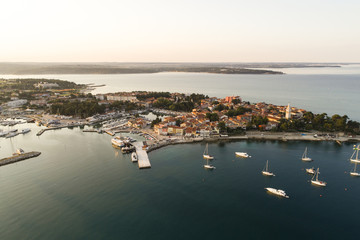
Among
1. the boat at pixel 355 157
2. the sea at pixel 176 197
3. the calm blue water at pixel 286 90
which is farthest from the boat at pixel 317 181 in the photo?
the calm blue water at pixel 286 90

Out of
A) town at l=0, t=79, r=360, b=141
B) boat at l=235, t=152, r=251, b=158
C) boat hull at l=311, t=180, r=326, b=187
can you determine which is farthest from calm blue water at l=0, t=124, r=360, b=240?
town at l=0, t=79, r=360, b=141

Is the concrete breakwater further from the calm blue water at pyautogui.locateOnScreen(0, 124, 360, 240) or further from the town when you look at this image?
the town

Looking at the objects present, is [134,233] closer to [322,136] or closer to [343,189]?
[343,189]

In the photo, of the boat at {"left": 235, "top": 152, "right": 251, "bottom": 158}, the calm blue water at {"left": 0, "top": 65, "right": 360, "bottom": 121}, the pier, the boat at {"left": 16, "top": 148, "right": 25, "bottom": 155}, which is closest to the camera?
the pier

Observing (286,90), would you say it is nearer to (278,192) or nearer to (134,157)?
(278,192)

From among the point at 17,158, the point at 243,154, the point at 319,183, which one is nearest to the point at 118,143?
the point at 17,158

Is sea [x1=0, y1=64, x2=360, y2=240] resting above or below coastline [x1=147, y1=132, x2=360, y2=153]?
below
